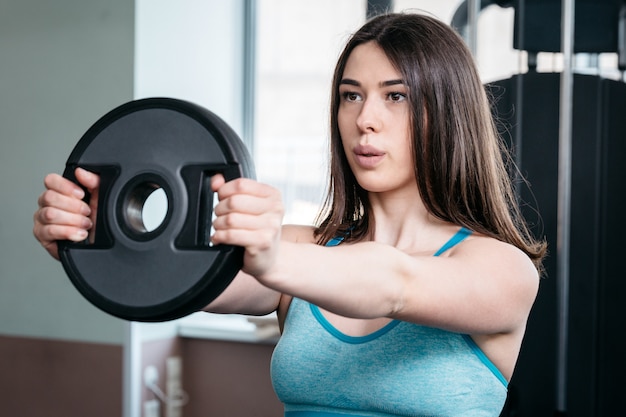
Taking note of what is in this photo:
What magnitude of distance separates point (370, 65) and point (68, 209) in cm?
52

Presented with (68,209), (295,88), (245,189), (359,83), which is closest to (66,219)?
(68,209)

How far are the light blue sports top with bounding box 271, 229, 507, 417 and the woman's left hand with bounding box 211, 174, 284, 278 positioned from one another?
1.34 ft

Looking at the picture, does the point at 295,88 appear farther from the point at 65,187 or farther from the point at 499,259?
the point at 65,187

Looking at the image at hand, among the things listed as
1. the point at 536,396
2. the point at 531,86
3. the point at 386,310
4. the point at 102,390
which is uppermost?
the point at 531,86

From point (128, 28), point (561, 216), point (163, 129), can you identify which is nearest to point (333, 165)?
point (163, 129)

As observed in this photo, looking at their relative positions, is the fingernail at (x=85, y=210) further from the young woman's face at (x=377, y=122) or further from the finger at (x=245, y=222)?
the young woman's face at (x=377, y=122)

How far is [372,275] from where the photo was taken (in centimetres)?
84

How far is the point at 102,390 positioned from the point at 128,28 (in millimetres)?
1305

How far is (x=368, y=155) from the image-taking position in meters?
1.12

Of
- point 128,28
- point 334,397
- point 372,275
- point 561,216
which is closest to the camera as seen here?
point 372,275

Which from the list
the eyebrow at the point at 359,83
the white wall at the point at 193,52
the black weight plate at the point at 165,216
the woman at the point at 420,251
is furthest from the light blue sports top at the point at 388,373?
the white wall at the point at 193,52

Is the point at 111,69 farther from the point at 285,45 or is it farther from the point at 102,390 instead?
the point at 102,390

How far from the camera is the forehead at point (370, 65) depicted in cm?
112

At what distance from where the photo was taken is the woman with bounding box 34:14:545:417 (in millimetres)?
1038
